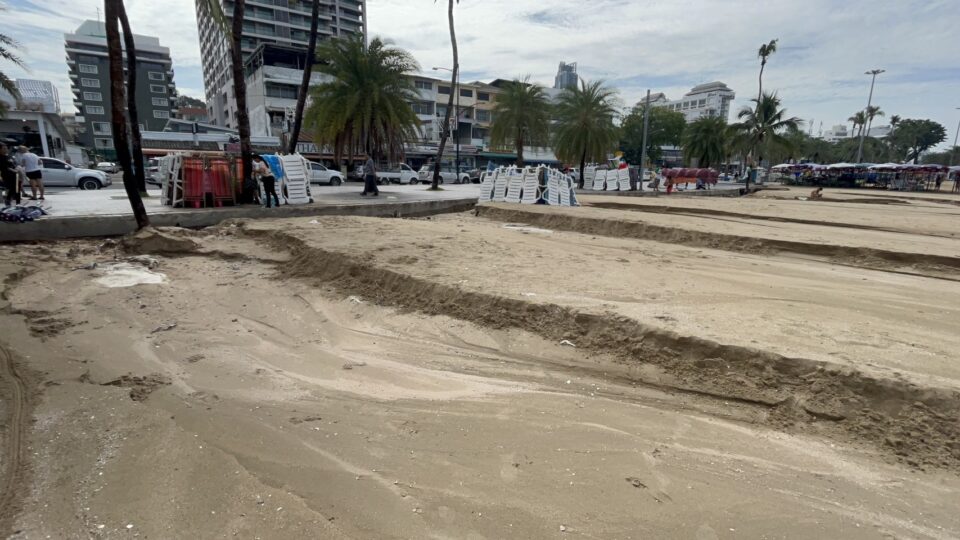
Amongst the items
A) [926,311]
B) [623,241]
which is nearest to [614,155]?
[623,241]

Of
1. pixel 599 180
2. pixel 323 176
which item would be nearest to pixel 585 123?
pixel 599 180

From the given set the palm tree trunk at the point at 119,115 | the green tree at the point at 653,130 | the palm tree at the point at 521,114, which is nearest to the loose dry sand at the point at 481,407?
the palm tree trunk at the point at 119,115

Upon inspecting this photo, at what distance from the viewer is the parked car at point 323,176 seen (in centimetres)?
2901

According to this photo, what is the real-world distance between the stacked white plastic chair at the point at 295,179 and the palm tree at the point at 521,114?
19092 millimetres

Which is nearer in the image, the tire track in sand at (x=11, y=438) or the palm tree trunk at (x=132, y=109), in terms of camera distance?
the tire track in sand at (x=11, y=438)

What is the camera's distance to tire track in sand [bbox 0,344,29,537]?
2535mm

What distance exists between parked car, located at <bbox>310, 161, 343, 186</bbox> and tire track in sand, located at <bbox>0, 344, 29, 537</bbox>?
84.4 ft

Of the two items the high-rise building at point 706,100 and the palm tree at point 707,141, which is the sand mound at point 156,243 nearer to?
the palm tree at point 707,141

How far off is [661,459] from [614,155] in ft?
129

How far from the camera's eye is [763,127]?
3881 centimetres

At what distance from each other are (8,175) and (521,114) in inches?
1042

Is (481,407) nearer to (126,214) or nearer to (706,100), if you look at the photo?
(126,214)

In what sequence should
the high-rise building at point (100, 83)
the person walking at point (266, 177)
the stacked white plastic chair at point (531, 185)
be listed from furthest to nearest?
the high-rise building at point (100, 83) < the stacked white plastic chair at point (531, 185) < the person walking at point (266, 177)

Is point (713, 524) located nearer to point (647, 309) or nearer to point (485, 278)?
point (647, 309)
